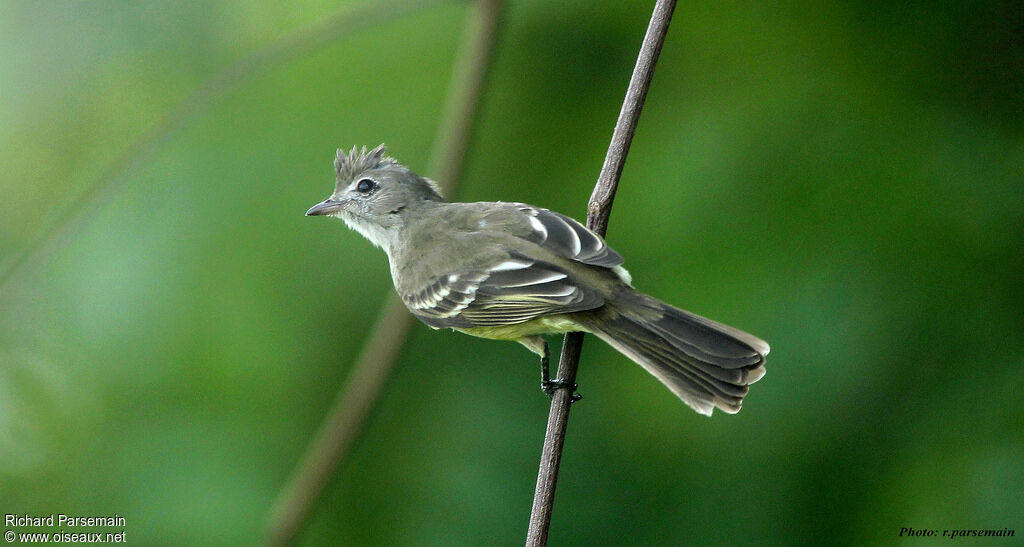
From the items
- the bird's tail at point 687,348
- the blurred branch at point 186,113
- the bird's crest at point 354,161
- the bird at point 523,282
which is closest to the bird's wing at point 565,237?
the bird at point 523,282

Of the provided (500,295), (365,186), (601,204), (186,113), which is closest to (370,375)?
(500,295)

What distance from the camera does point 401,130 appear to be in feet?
11.0

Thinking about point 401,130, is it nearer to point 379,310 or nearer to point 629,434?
point 379,310

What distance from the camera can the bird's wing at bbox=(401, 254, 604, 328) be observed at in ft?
8.54

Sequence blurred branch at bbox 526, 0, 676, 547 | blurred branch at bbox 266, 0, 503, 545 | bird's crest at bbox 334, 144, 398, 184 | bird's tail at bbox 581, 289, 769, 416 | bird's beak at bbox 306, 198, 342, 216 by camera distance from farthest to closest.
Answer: bird's crest at bbox 334, 144, 398, 184, bird's beak at bbox 306, 198, 342, 216, blurred branch at bbox 266, 0, 503, 545, bird's tail at bbox 581, 289, 769, 416, blurred branch at bbox 526, 0, 676, 547

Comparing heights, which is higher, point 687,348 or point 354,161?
point 354,161

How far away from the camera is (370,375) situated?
2.86 metres

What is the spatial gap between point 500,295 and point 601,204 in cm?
54

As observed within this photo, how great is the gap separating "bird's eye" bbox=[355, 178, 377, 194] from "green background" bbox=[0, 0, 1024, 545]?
166mm

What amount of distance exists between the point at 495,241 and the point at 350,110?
876mm

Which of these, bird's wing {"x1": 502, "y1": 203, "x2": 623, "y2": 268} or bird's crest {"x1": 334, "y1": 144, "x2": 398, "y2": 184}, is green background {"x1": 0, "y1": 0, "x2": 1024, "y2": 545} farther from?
bird's wing {"x1": 502, "y1": 203, "x2": 623, "y2": 268}

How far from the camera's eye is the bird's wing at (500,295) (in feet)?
8.54

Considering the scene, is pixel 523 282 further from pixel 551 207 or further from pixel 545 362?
pixel 551 207

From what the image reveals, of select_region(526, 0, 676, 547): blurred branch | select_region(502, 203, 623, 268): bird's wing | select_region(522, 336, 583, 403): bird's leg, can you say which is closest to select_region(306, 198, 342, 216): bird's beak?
select_region(502, 203, 623, 268): bird's wing
